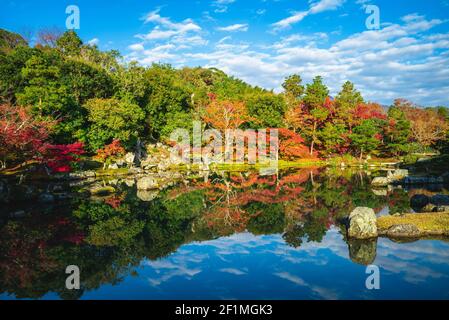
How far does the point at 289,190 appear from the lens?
80.5ft

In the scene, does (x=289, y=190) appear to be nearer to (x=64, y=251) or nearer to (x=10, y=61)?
(x=64, y=251)

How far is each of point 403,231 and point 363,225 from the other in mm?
1769

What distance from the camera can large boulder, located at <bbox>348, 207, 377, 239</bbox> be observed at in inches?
498

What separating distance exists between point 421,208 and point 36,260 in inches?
704

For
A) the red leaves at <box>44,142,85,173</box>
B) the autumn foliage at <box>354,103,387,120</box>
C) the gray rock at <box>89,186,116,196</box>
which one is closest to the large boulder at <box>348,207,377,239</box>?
the gray rock at <box>89,186,116,196</box>

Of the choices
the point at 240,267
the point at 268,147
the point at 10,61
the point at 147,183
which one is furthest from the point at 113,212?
the point at 268,147

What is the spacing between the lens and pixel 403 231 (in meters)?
13.0

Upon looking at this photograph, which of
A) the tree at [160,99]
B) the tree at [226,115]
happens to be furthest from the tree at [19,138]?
the tree at [226,115]

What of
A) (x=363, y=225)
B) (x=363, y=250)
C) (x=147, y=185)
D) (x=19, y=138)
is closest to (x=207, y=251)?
(x=363, y=250)

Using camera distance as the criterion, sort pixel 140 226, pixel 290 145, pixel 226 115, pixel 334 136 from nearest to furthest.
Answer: pixel 140 226
pixel 226 115
pixel 290 145
pixel 334 136

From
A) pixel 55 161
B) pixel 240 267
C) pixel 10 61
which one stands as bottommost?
pixel 240 267

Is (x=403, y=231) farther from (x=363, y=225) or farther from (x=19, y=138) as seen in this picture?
(x=19, y=138)

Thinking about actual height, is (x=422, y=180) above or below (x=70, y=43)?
below

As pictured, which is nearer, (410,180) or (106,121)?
(410,180)
